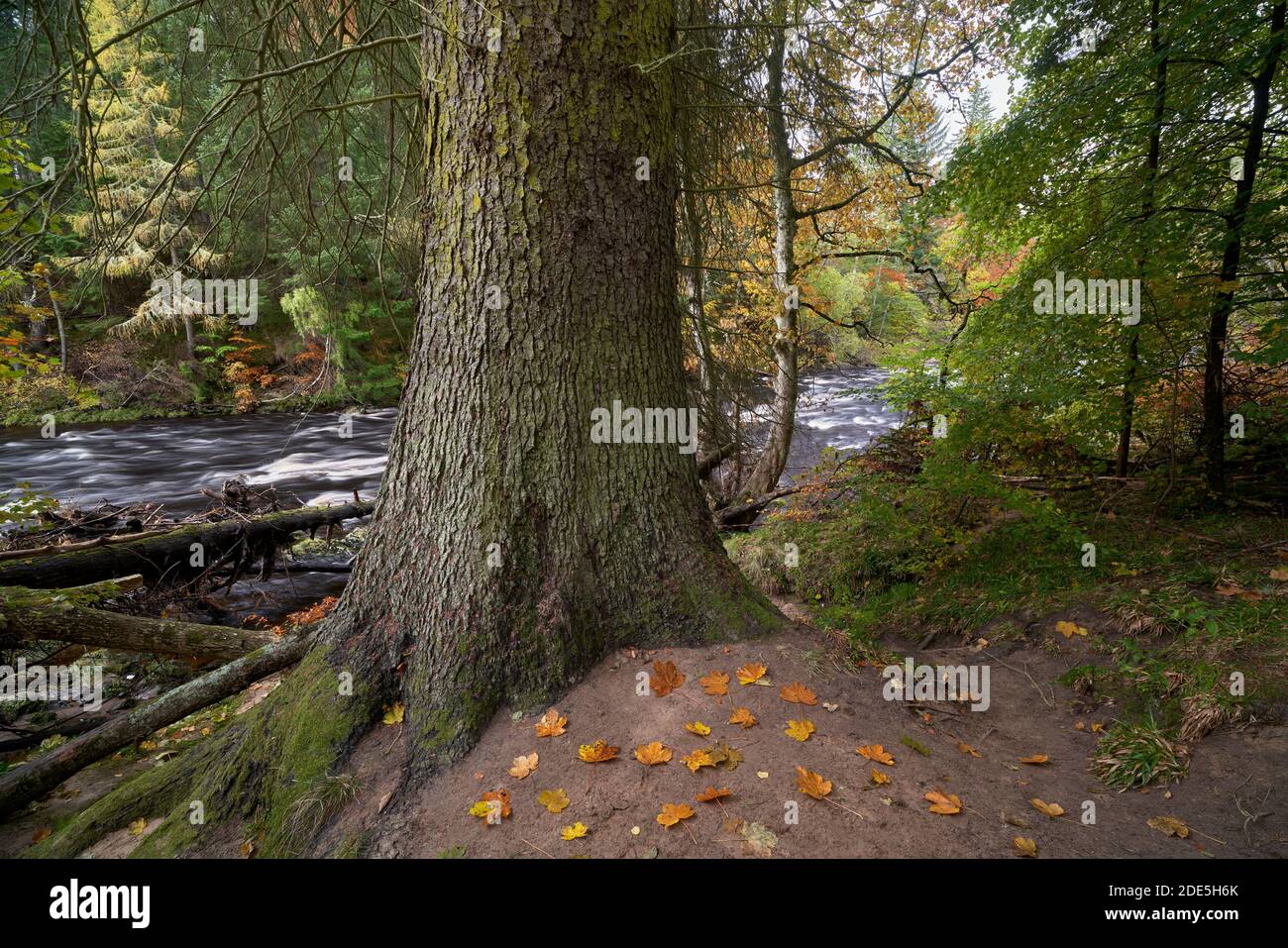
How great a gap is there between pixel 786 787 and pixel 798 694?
1.69 feet

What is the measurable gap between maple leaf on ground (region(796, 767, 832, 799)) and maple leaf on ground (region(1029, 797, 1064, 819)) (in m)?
0.87

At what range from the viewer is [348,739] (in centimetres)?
241

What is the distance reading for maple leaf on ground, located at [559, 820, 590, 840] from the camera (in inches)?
74.5

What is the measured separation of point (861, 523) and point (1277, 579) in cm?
283

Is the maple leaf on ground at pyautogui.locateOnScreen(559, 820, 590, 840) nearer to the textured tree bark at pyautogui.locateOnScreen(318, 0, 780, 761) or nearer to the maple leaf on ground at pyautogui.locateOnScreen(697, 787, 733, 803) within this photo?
the maple leaf on ground at pyautogui.locateOnScreen(697, 787, 733, 803)

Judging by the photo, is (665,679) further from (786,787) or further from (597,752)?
(786,787)

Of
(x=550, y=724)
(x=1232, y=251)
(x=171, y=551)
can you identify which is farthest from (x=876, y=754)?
(x=171, y=551)

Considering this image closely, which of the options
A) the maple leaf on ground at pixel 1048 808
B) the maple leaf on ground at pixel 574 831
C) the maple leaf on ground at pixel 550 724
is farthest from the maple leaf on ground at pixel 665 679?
the maple leaf on ground at pixel 1048 808

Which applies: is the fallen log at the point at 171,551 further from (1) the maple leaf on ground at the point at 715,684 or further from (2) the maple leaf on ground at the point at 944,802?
(2) the maple leaf on ground at the point at 944,802

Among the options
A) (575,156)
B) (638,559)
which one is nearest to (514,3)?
(575,156)

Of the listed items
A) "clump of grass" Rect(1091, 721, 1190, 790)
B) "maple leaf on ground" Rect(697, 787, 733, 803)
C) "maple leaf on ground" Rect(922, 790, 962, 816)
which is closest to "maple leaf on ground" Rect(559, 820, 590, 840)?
"maple leaf on ground" Rect(697, 787, 733, 803)

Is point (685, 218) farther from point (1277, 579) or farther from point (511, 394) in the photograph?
point (1277, 579)

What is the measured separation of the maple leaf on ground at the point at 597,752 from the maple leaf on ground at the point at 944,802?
116 cm

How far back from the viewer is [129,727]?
3141 mm
